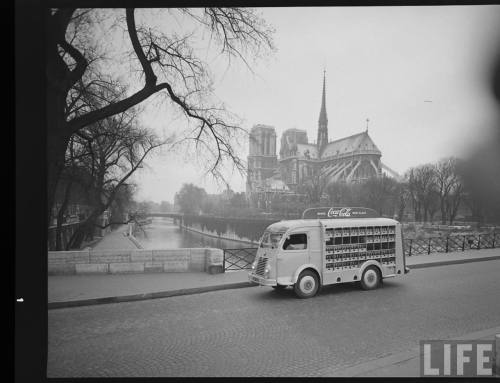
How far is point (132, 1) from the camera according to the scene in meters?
4.58

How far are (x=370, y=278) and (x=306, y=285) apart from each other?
193 cm

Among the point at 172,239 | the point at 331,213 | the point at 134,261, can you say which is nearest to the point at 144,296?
the point at 134,261

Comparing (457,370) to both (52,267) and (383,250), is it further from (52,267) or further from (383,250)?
(52,267)

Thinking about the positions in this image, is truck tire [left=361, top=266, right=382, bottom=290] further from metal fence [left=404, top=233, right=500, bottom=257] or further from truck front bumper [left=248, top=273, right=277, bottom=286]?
metal fence [left=404, top=233, right=500, bottom=257]

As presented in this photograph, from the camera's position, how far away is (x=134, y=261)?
9.47 meters

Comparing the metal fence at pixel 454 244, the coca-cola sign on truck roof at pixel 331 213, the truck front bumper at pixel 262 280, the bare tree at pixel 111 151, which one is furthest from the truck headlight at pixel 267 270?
the metal fence at pixel 454 244

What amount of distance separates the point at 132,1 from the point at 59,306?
6383mm

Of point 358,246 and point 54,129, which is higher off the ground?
point 54,129

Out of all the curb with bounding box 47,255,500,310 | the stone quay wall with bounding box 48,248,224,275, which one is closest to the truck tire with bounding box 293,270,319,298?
the curb with bounding box 47,255,500,310

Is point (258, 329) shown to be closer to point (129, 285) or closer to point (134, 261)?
point (129, 285)

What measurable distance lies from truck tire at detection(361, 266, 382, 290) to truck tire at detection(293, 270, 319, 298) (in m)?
1.36

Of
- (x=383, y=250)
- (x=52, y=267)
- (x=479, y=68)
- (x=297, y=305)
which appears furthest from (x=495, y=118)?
(x=52, y=267)

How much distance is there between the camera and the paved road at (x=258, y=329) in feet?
13.8

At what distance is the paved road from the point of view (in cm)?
420
